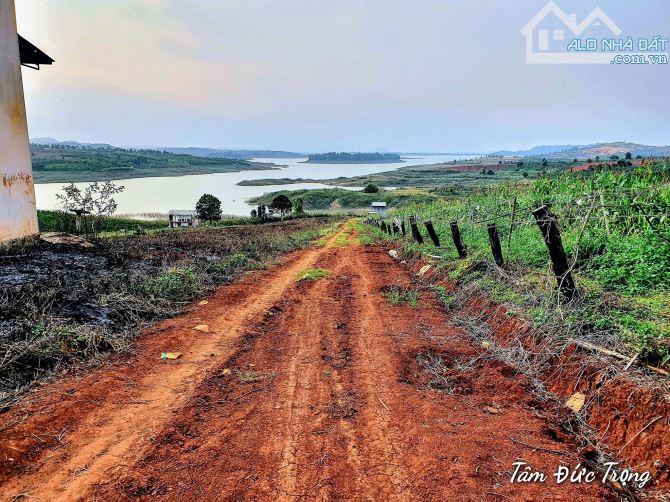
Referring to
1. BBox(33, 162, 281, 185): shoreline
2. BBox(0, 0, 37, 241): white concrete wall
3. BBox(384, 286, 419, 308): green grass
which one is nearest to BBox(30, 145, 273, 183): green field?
BBox(33, 162, 281, 185): shoreline

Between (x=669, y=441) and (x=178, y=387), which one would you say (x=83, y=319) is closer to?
(x=178, y=387)

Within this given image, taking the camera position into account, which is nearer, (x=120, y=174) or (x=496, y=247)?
(x=496, y=247)

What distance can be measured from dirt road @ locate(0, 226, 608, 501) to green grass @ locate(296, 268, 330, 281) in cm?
412

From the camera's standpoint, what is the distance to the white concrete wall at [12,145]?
1156 cm

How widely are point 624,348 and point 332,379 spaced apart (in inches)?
121

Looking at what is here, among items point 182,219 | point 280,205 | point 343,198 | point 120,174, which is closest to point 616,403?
point 182,219

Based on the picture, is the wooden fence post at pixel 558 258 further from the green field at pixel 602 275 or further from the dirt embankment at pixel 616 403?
the dirt embankment at pixel 616 403

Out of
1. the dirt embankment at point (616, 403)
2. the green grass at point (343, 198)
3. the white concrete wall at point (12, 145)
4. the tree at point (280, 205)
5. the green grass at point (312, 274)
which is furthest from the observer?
the green grass at point (343, 198)

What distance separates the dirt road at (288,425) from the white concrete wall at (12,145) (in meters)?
8.92

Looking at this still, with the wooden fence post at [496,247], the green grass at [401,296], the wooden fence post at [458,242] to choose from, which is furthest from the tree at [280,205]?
the wooden fence post at [496,247]

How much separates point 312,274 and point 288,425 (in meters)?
7.09

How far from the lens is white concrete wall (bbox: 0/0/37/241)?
11562 mm

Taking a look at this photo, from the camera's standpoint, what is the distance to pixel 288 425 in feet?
12.2

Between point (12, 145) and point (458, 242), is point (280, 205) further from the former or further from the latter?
point (458, 242)
